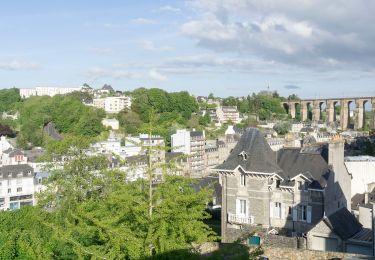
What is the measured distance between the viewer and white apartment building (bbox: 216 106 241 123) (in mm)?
146300

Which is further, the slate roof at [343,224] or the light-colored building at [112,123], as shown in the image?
the light-colored building at [112,123]

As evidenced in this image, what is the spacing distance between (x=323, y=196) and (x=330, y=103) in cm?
12856

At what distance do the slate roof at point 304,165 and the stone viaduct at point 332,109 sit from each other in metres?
104

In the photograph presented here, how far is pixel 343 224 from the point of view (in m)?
24.3

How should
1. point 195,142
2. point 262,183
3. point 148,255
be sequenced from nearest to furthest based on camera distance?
point 148,255
point 262,183
point 195,142

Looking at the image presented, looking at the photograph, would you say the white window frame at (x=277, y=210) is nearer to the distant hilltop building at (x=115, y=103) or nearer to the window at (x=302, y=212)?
the window at (x=302, y=212)

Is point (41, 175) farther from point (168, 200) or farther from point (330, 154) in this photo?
point (168, 200)

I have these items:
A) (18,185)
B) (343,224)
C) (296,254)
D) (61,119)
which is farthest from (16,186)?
(61,119)

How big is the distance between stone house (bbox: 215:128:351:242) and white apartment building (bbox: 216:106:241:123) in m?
115

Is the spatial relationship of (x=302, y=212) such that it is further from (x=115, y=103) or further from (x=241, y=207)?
(x=115, y=103)

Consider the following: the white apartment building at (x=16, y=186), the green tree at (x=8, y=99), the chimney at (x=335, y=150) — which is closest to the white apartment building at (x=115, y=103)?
the green tree at (x=8, y=99)

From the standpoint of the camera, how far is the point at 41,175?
210 ft

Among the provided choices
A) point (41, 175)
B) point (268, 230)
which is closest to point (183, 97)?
point (41, 175)

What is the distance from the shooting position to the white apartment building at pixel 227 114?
480ft
